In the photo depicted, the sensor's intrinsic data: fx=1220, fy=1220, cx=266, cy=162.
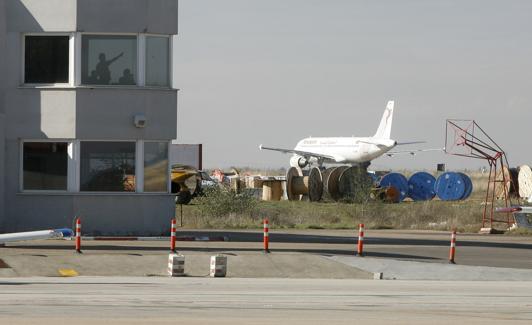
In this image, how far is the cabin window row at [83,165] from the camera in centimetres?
3516

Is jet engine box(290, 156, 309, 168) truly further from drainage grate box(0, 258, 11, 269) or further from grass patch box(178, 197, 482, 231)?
drainage grate box(0, 258, 11, 269)

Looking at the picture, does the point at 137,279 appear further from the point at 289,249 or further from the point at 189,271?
the point at 289,249

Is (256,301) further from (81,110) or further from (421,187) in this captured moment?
(421,187)

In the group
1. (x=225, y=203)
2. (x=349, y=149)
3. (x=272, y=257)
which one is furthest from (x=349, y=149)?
(x=272, y=257)

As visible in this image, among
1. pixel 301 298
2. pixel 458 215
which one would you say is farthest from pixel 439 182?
pixel 301 298

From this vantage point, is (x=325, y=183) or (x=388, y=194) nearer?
(x=325, y=183)

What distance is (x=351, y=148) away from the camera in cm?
10094

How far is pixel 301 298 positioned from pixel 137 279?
5.38 m

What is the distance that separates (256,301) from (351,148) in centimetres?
8115

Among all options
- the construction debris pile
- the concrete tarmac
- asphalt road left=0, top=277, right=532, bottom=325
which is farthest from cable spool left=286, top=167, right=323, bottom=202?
asphalt road left=0, top=277, right=532, bottom=325

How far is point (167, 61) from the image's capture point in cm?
3562

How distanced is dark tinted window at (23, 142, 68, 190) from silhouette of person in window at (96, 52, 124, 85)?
7.05 ft

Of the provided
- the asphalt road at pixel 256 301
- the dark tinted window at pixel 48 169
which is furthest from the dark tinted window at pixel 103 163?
the asphalt road at pixel 256 301

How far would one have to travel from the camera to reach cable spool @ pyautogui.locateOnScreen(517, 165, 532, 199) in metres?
73.4
